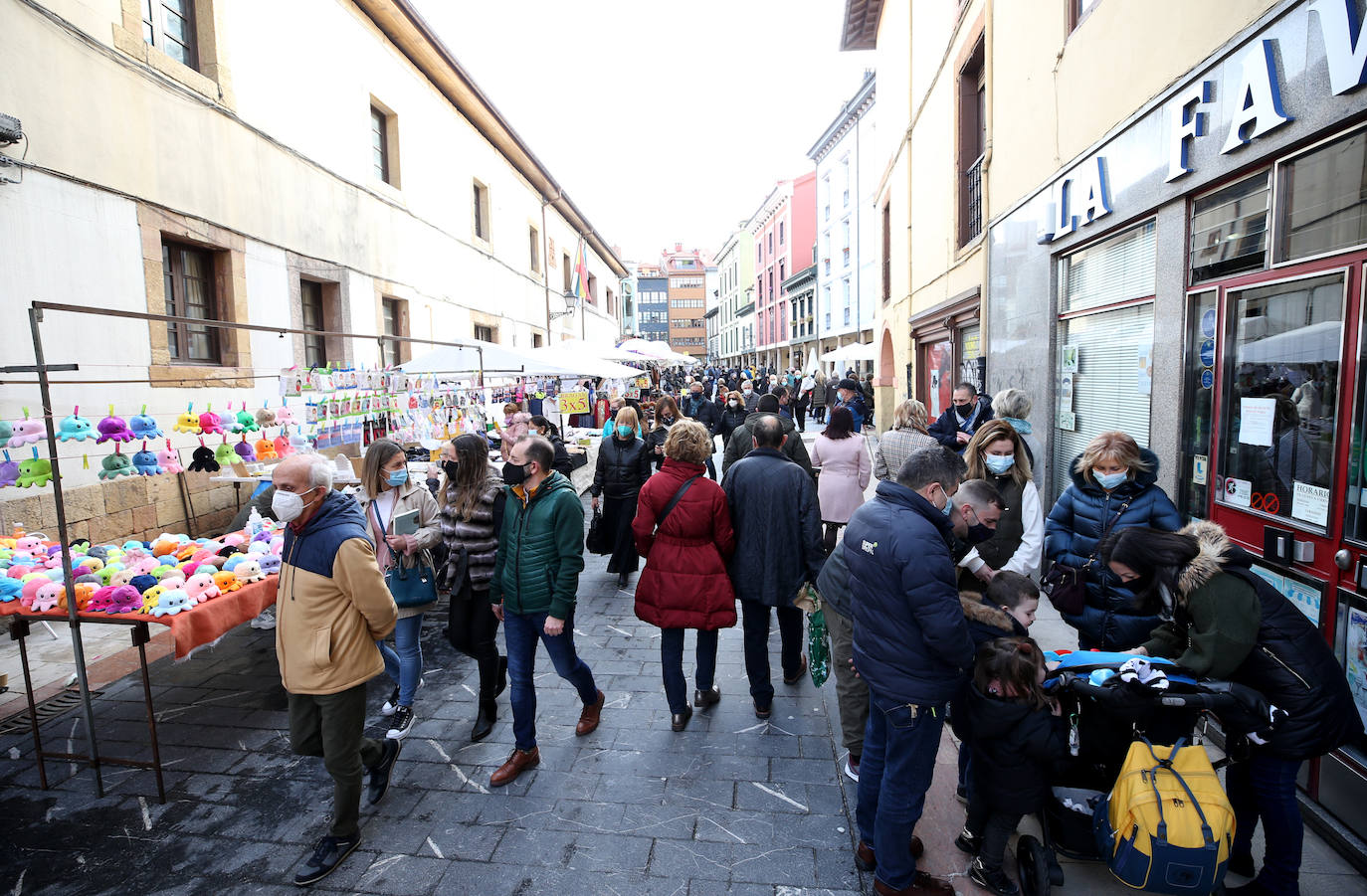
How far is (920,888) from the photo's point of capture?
2.82m

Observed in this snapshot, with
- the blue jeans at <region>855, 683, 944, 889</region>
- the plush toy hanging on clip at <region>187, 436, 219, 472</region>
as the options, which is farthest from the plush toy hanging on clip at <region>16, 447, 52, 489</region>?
the blue jeans at <region>855, 683, 944, 889</region>

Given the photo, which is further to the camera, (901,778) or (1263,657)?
(901,778)

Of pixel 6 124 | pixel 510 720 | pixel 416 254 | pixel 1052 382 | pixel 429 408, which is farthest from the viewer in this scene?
pixel 416 254

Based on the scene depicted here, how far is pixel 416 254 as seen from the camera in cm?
1318

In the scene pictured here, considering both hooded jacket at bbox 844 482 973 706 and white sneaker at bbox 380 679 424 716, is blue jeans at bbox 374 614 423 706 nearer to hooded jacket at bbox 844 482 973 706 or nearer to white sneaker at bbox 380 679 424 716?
white sneaker at bbox 380 679 424 716

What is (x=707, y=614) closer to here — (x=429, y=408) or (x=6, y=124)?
(x=429, y=408)

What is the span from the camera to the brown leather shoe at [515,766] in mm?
3666

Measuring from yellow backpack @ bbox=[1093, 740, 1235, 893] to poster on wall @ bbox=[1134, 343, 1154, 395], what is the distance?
3245 millimetres

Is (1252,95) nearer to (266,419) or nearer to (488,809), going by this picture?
(488,809)

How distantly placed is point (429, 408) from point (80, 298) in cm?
305

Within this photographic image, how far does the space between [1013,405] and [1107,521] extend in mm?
1722

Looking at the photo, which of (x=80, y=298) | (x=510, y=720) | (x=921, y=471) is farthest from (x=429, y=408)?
(x=921, y=471)

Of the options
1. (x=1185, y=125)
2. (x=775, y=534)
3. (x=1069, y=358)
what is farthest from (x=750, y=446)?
(x=1185, y=125)

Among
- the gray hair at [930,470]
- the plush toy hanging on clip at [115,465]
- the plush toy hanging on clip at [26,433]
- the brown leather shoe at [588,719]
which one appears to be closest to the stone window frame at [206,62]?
the plush toy hanging on clip at [115,465]
